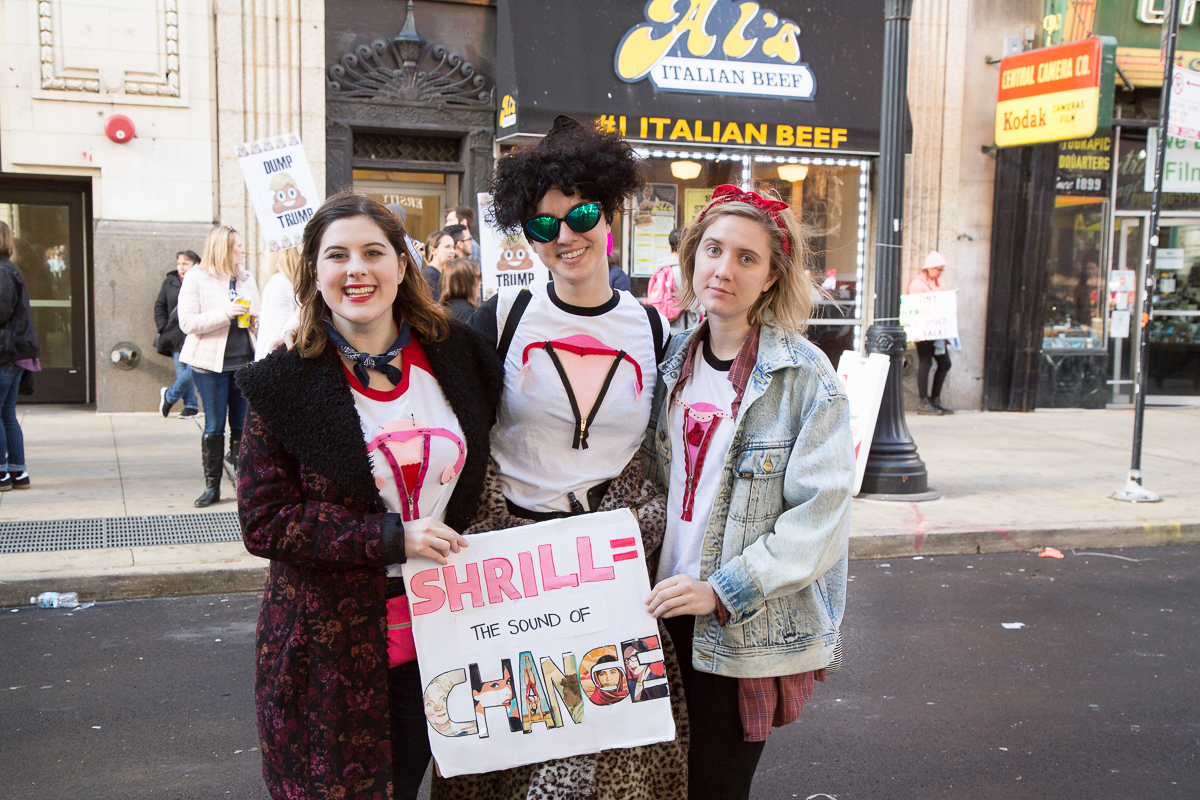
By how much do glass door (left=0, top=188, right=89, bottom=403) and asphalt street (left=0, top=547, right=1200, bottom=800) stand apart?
23.0 ft

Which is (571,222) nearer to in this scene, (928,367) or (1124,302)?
(928,367)

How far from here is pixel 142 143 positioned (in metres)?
10.7

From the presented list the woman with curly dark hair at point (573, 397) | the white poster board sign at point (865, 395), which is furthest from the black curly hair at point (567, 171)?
the white poster board sign at point (865, 395)

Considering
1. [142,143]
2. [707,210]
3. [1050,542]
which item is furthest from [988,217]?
[707,210]

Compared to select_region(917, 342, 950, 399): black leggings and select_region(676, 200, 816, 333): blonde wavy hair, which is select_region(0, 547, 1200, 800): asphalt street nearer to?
select_region(676, 200, 816, 333): blonde wavy hair

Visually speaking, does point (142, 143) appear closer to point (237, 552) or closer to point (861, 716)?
point (237, 552)

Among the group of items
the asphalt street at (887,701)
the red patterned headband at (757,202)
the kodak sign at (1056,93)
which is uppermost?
the kodak sign at (1056,93)

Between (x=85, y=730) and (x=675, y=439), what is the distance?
295 centimetres

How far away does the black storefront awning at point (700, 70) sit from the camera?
36.7ft

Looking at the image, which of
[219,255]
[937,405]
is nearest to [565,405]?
[219,255]

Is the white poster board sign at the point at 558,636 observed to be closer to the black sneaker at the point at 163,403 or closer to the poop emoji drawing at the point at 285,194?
the poop emoji drawing at the point at 285,194

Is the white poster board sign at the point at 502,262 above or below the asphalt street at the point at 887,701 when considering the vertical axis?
above

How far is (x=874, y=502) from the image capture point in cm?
792

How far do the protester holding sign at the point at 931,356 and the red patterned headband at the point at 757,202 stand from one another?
34.8 feet
